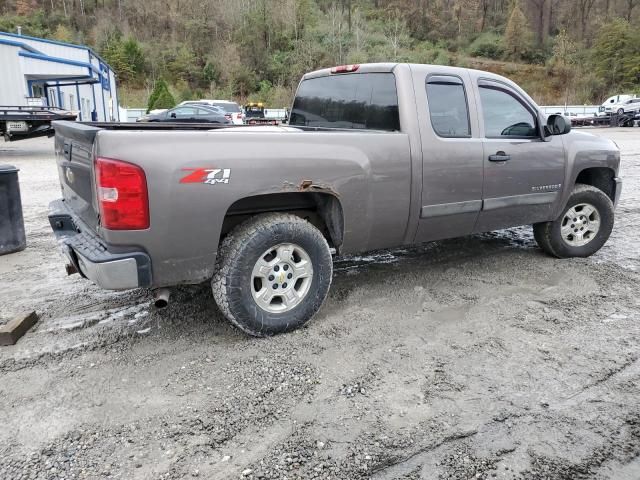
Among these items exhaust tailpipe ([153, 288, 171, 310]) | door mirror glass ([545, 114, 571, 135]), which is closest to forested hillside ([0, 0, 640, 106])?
door mirror glass ([545, 114, 571, 135])

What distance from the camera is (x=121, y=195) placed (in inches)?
118

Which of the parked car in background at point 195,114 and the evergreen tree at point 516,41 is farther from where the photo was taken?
the evergreen tree at point 516,41

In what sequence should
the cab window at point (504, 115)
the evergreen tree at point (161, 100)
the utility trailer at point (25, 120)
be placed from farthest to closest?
1. the evergreen tree at point (161, 100)
2. the utility trailer at point (25, 120)
3. the cab window at point (504, 115)

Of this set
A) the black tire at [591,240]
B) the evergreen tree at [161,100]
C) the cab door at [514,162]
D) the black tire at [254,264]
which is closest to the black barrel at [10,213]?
the black tire at [254,264]

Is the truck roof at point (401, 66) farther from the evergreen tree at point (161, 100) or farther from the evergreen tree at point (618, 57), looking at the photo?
the evergreen tree at point (618, 57)

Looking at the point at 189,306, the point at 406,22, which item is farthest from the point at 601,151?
the point at 406,22

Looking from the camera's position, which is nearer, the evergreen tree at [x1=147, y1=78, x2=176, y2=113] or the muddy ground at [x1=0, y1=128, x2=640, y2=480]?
the muddy ground at [x1=0, y1=128, x2=640, y2=480]

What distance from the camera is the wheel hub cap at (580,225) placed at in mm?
5439

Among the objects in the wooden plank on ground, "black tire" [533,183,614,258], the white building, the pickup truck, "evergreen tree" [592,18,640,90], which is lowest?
the wooden plank on ground

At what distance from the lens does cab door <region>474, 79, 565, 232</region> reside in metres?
4.64

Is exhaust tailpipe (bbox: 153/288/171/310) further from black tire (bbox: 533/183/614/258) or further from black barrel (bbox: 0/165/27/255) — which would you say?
black tire (bbox: 533/183/614/258)

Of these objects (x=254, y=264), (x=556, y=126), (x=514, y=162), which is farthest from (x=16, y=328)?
(x=556, y=126)

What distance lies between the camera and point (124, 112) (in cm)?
4091

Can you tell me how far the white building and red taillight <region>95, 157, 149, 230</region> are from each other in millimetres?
16947
